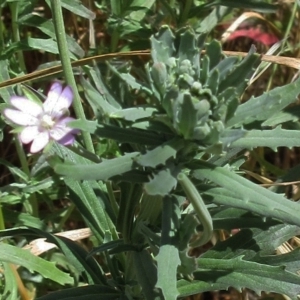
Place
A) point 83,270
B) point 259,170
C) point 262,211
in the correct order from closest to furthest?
1. point 262,211
2. point 83,270
3. point 259,170

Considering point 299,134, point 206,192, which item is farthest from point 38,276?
point 299,134

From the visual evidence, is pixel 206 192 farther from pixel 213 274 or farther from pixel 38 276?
pixel 38 276

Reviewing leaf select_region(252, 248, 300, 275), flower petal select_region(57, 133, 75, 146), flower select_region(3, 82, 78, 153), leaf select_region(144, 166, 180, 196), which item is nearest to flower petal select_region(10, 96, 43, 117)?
flower select_region(3, 82, 78, 153)

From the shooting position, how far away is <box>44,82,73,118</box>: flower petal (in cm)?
146

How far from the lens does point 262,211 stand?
5.09ft

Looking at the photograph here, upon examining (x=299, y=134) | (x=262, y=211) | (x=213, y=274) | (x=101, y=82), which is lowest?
(x=213, y=274)

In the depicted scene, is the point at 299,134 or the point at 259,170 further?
the point at 259,170

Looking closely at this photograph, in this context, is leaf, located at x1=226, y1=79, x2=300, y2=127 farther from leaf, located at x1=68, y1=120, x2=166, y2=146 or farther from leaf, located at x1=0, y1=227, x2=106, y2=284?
leaf, located at x1=0, y1=227, x2=106, y2=284

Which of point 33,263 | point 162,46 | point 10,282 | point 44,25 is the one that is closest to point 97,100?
point 162,46

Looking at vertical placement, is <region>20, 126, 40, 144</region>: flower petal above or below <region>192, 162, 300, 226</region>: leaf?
above

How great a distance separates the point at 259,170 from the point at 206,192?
152 cm

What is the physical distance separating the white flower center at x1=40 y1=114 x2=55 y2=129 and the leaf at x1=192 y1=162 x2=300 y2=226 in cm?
37

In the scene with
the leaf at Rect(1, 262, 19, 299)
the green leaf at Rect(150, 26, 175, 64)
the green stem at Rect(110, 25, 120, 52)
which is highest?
the green stem at Rect(110, 25, 120, 52)

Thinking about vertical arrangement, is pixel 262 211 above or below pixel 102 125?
below
